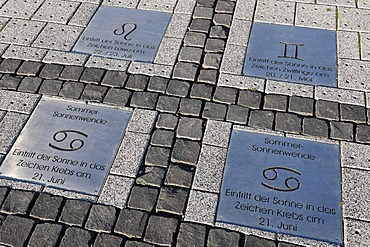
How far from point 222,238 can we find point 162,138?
3.47 ft

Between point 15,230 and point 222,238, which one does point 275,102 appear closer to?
point 222,238

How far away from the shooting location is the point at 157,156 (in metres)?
3.82

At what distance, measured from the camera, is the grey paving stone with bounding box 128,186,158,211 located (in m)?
3.49

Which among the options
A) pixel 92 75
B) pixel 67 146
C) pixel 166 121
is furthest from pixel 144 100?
pixel 67 146

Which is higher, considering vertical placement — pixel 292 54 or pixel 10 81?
pixel 292 54

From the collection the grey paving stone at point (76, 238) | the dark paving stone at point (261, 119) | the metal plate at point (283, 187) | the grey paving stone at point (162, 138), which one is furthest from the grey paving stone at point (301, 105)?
the grey paving stone at point (76, 238)

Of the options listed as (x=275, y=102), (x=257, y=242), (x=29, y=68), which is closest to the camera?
(x=257, y=242)

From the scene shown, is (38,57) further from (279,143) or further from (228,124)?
(279,143)

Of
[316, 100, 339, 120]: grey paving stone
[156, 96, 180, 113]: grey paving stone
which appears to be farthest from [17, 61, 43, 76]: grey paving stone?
[316, 100, 339, 120]: grey paving stone

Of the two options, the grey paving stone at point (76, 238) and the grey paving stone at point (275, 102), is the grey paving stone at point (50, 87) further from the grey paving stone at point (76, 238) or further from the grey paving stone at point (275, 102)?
the grey paving stone at point (275, 102)

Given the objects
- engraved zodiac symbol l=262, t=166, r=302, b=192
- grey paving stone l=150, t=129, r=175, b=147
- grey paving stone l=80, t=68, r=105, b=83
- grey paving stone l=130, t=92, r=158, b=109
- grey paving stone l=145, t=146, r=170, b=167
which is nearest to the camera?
engraved zodiac symbol l=262, t=166, r=302, b=192

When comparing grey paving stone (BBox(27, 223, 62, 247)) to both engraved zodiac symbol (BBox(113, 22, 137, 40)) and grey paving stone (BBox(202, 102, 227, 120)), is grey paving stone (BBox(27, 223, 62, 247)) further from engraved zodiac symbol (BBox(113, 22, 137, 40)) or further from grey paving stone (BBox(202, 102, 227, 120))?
engraved zodiac symbol (BBox(113, 22, 137, 40))

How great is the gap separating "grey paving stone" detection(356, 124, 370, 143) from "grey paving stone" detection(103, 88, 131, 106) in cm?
205

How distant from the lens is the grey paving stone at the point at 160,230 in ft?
10.8
